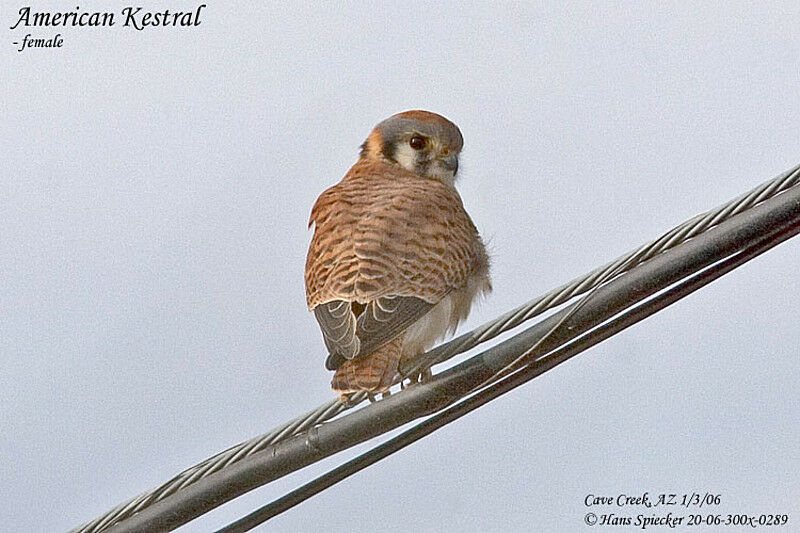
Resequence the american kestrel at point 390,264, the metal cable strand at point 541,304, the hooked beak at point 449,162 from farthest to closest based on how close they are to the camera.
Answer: the hooked beak at point 449,162 < the american kestrel at point 390,264 < the metal cable strand at point 541,304

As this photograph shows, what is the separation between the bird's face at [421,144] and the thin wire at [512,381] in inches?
61.8

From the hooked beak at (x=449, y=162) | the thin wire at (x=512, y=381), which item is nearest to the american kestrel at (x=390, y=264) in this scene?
the hooked beak at (x=449, y=162)

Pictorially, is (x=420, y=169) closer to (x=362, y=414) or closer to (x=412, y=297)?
(x=412, y=297)

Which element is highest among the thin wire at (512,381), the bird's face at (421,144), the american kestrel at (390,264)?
the bird's face at (421,144)

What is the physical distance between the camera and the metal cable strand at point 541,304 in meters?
2.19

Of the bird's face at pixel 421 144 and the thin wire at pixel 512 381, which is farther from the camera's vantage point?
the bird's face at pixel 421 144

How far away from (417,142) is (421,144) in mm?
19

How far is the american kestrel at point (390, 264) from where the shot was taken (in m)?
2.91

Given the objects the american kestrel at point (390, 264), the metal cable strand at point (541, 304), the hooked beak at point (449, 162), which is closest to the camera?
the metal cable strand at point (541, 304)

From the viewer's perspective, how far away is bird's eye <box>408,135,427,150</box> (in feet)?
13.1

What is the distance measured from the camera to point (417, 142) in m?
4.01

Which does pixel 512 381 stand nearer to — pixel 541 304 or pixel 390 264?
pixel 541 304

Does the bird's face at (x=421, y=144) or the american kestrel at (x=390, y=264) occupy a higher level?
the bird's face at (x=421, y=144)

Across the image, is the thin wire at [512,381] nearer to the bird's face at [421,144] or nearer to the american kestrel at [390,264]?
the american kestrel at [390,264]
